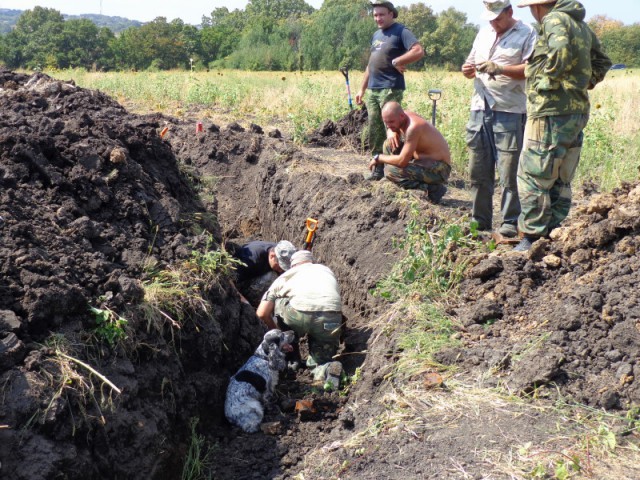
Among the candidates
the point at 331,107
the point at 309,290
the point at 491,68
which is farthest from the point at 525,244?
the point at 331,107

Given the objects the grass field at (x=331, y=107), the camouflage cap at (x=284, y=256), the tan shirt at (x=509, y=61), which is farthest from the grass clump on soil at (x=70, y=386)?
the grass field at (x=331, y=107)

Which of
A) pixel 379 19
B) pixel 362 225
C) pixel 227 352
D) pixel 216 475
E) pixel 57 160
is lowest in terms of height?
pixel 216 475

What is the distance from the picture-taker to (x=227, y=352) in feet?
16.9

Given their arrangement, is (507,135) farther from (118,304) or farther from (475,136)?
(118,304)

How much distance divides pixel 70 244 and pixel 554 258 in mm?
3441

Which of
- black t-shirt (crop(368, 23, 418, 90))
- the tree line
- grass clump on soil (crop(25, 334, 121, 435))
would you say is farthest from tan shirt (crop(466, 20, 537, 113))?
the tree line

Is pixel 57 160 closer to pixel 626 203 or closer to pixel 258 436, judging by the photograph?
pixel 258 436

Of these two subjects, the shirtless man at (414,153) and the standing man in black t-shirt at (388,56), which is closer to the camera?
the shirtless man at (414,153)

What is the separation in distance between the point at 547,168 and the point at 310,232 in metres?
2.72

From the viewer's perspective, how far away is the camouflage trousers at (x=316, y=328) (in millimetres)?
5598

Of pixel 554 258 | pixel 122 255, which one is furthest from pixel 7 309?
pixel 554 258

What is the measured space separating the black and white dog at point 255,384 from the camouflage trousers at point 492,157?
2.55 metres

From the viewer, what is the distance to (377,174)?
786cm

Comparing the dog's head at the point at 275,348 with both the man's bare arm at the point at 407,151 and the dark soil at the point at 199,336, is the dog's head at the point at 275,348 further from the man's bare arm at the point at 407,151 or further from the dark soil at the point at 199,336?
the man's bare arm at the point at 407,151
